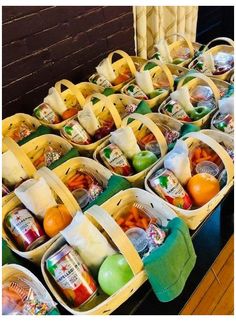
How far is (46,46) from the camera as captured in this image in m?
1.48

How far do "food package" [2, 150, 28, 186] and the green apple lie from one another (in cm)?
63

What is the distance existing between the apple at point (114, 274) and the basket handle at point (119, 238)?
0.04m

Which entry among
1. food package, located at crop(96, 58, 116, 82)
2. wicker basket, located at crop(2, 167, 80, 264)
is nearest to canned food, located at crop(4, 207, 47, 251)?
wicker basket, located at crop(2, 167, 80, 264)

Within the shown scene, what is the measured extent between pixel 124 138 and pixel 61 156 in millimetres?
223

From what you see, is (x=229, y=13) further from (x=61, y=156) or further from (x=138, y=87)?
(x=61, y=156)

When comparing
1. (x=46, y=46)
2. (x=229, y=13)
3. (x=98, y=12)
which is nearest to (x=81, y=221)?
(x=46, y=46)

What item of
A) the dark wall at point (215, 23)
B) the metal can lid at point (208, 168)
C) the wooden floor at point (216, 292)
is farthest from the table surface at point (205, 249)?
the dark wall at point (215, 23)

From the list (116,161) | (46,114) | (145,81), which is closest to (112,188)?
(116,161)

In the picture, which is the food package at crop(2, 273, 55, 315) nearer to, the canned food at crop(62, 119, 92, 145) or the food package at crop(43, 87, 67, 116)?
the canned food at crop(62, 119, 92, 145)

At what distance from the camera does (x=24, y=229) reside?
3.01ft

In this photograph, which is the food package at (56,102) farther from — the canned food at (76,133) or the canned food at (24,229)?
the canned food at (24,229)

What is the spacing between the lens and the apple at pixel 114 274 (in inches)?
31.9
